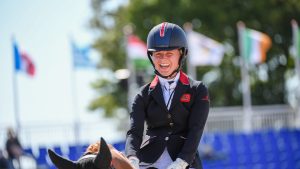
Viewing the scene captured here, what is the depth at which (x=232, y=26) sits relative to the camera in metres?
36.2

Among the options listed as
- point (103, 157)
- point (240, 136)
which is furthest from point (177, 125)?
point (240, 136)

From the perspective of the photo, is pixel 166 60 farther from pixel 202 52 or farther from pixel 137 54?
pixel 202 52

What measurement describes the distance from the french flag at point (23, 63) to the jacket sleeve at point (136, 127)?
44.9ft

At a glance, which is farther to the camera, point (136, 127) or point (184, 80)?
point (184, 80)

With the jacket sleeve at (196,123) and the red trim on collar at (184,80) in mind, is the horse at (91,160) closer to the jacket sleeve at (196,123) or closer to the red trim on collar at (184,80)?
the jacket sleeve at (196,123)

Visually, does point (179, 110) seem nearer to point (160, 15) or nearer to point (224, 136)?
point (224, 136)

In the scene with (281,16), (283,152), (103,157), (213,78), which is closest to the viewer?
(103,157)

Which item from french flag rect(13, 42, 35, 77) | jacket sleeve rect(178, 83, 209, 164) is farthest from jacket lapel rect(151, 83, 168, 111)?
french flag rect(13, 42, 35, 77)

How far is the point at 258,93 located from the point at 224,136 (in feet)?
68.9

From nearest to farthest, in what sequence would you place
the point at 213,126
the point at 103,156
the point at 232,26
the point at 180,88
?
the point at 103,156, the point at 180,88, the point at 213,126, the point at 232,26

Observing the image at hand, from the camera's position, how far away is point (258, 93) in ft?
125

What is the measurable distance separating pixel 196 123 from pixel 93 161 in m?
1.30

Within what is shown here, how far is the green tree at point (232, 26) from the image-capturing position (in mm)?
35781

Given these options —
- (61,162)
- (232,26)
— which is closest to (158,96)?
(61,162)
